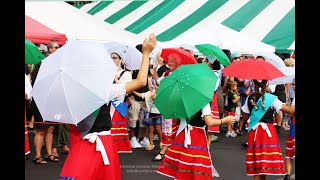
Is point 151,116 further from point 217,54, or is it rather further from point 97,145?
point 97,145

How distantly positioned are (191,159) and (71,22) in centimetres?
712

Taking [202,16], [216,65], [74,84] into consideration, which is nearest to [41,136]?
[216,65]

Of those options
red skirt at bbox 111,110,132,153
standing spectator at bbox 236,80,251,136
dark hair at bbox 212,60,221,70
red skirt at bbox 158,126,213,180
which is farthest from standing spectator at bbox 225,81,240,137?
red skirt at bbox 158,126,213,180

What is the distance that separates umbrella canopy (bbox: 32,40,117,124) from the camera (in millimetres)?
4297

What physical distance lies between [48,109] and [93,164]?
0.60 metres

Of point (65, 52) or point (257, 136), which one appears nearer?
point (65, 52)

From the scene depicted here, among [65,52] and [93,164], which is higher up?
[65,52]

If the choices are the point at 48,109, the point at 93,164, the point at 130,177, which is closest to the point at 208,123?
the point at 93,164

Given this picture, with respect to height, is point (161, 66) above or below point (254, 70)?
above

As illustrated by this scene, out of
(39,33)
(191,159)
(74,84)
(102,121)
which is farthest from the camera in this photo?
(39,33)

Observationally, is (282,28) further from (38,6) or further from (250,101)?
(250,101)

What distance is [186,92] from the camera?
5.41m
